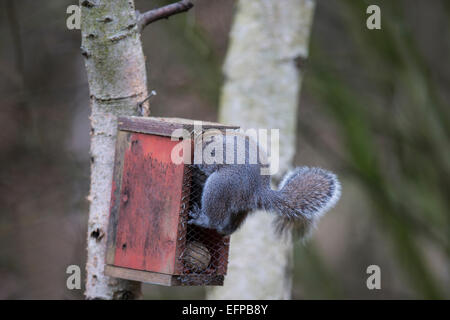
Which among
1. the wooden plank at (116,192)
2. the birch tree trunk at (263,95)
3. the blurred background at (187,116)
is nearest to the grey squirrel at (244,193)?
the wooden plank at (116,192)

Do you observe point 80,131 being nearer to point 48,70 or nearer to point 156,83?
point 48,70

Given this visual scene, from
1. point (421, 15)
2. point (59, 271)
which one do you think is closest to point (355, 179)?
point (59, 271)

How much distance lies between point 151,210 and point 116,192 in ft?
0.55

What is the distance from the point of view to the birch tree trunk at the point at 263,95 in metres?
3.33

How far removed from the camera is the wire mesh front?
2193mm

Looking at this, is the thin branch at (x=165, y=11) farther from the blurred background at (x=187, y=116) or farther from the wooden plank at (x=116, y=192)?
the blurred background at (x=187, y=116)

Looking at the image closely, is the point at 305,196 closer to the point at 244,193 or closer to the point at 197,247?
the point at 244,193

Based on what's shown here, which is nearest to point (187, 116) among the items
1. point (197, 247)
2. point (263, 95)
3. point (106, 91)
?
point (263, 95)

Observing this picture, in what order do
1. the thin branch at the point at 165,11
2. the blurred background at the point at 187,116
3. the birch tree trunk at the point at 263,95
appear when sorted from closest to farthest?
the thin branch at the point at 165,11 → the birch tree trunk at the point at 263,95 → the blurred background at the point at 187,116

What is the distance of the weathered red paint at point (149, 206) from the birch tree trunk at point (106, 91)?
0.14 meters

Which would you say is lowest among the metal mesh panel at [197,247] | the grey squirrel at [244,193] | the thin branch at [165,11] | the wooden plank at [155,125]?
the metal mesh panel at [197,247]

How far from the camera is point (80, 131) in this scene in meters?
5.30

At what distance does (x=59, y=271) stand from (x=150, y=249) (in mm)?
2581

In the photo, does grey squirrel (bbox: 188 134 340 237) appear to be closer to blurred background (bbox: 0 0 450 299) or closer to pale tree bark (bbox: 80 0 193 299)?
pale tree bark (bbox: 80 0 193 299)
